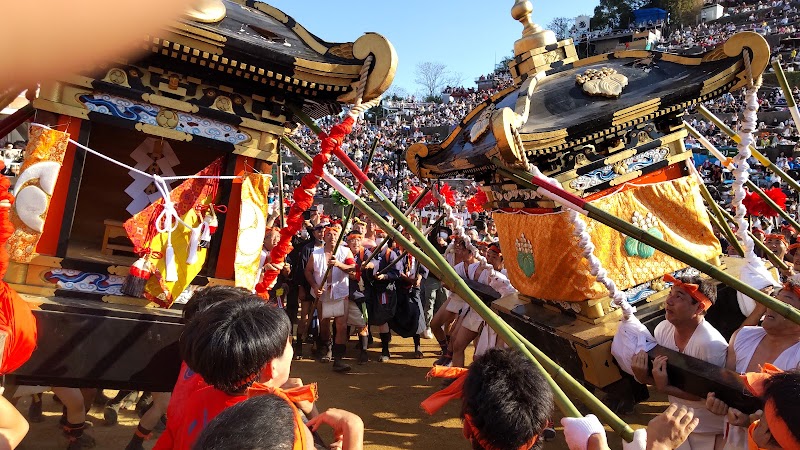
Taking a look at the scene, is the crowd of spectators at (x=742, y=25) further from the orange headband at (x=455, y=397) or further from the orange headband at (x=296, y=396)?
the orange headband at (x=296, y=396)

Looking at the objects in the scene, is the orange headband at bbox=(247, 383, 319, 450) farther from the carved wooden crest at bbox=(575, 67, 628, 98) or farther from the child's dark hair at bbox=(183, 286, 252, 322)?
the carved wooden crest at bbox=(575, 67, 628, 98)

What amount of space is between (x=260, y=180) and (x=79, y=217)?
9.84 feet

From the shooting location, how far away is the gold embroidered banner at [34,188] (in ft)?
13.1

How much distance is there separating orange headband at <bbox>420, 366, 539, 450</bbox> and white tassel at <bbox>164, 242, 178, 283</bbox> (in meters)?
2.62

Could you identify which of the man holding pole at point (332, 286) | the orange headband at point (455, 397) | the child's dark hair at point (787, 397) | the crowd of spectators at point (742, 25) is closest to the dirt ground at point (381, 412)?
the man holding pole at point (332, 286)

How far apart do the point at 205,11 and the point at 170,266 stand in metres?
1.93

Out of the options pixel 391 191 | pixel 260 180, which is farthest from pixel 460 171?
pixel 391 191

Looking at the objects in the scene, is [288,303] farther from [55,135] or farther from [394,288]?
[55,135]

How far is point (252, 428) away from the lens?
4.87ft

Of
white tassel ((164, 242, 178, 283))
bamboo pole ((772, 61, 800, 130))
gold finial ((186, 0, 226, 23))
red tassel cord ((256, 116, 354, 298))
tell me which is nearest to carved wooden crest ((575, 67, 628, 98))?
bamboo pole ((772, 61, 800, 130))

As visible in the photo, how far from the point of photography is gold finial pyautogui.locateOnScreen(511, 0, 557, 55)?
6270 millimetres

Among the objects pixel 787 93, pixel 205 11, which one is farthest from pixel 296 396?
pixel 787 93

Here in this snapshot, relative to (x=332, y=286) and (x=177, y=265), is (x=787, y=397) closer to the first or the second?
(x=177, y=265)

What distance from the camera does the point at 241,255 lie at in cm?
464
